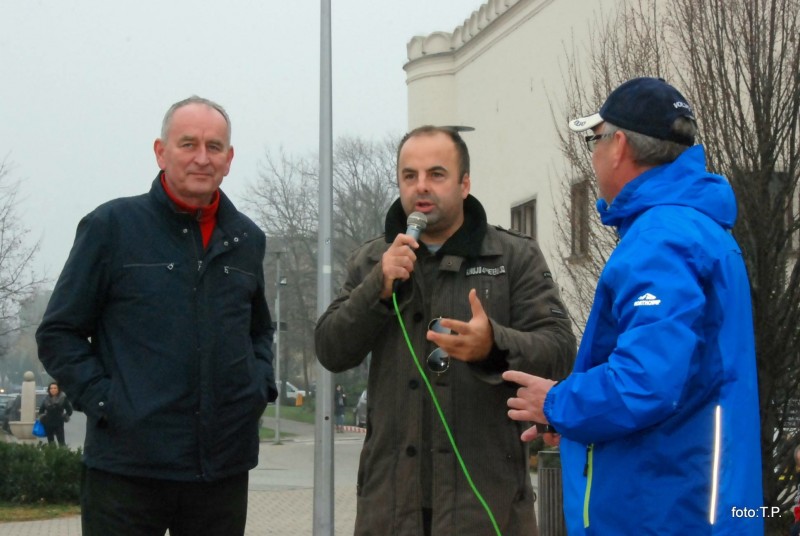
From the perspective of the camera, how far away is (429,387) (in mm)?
3885

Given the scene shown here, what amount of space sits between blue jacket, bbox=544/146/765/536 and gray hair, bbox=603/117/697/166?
18 centimetres

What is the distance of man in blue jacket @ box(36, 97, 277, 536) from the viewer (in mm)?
4004

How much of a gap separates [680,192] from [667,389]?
1.95 ft

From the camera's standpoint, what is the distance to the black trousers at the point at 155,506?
399cm

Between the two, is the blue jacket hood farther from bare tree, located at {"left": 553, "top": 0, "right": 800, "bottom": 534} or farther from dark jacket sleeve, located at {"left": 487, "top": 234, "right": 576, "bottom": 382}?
bare tree, located at {"left": 553, "top": 0, "right": 800, "bottom": 534}

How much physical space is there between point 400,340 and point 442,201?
51 cm

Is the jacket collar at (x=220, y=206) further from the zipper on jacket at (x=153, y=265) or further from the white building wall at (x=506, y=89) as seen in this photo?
the white building wall at (x=506, y=89)

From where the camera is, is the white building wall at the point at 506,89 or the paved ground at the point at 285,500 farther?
the white building wall at the point at 506,89

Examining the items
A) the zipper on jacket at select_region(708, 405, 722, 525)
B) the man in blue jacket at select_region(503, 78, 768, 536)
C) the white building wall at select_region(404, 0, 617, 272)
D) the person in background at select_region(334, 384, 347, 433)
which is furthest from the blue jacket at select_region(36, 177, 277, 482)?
the person in background at select_region(334, 384, 347, 433)

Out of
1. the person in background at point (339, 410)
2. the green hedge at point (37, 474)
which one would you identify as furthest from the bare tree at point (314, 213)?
the green hedge at point (37, 474)

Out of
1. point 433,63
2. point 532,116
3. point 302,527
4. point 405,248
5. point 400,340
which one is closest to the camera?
point 405,248

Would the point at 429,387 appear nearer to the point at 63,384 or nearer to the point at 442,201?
the point at 442,201

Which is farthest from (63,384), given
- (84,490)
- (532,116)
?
(532,116)

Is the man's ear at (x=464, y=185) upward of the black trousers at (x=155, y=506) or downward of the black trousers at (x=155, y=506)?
upward
